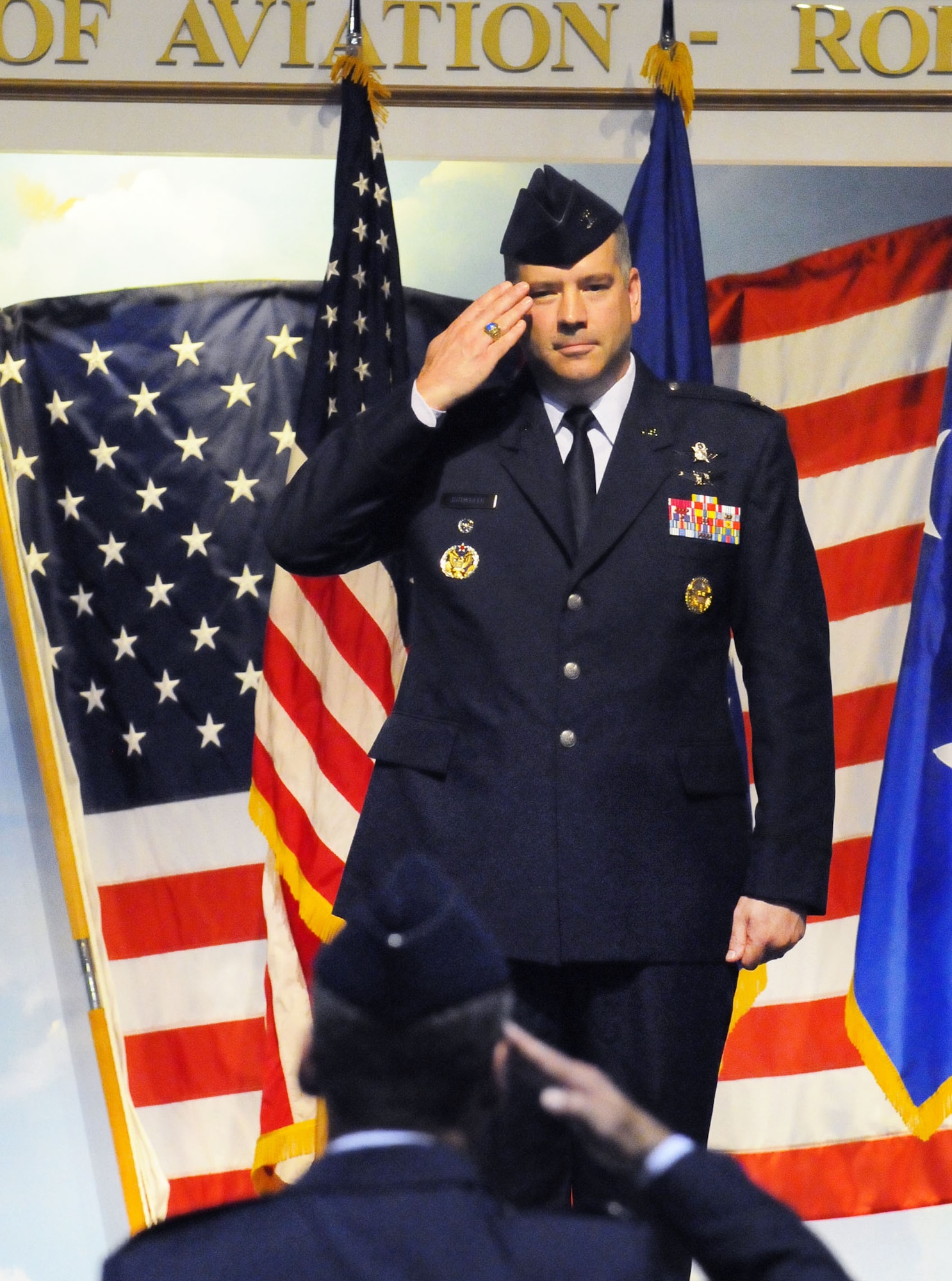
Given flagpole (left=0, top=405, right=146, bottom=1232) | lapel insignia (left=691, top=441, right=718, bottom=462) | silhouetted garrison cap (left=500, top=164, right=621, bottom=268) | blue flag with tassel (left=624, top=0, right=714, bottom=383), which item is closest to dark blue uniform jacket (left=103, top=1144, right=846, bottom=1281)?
lapel insignia (left=691, top=441, right=718, bottom=462)

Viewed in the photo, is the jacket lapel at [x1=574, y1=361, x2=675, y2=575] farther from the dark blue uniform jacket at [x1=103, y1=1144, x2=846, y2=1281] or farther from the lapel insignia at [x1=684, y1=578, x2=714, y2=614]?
the dark blue uniform jacket at [x1=103, y1=1144, x2=846, y2=1281]

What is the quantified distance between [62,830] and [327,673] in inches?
23.0

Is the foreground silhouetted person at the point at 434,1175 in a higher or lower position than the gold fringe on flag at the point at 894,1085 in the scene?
higher

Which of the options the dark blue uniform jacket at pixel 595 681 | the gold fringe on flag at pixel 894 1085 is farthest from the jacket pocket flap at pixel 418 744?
the gold fringe on flag at pixel 894 1085

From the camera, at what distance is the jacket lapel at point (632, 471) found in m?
1.90

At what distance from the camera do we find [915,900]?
2.82 metres

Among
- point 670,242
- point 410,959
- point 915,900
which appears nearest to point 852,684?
point 915,900

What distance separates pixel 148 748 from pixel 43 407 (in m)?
0.67

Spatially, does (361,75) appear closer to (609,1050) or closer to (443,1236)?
(609,1050)

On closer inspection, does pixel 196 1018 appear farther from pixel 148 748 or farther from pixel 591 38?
pixel 591 38

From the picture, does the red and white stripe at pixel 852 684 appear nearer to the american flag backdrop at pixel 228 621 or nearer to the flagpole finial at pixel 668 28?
the american flag backdrop at pixel 228 621

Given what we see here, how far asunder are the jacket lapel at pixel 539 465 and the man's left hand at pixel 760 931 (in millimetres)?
445

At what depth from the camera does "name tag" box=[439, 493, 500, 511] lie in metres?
1.95

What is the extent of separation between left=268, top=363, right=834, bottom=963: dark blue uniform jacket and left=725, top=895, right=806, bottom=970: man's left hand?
17 mm
